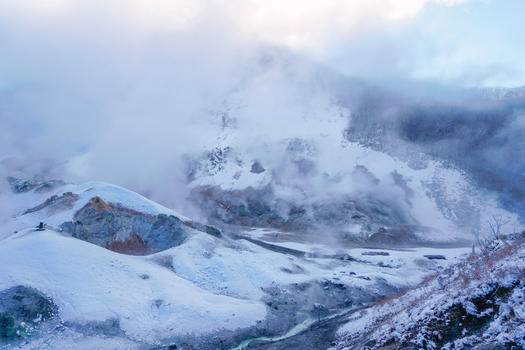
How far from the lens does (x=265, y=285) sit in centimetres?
3500

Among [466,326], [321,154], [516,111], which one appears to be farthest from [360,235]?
[466,326]

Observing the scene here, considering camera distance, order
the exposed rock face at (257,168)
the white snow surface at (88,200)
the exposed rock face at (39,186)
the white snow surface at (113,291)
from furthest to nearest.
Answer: the exposed rock face at (257,168)
the exposed rock face at (39,186)
the white snow surface at (88,200)
the white snow surface at (113,291)

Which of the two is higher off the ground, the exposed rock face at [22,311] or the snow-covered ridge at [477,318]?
the snow-covered ridge at [477,318]

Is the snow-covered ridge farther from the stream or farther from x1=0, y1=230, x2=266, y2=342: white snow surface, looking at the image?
x1=0, y1=230, x2=266, y2=342: white snow surface

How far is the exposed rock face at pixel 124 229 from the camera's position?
39.9 meters

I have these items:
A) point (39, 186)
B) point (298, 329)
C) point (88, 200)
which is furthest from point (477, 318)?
point (39, 186)

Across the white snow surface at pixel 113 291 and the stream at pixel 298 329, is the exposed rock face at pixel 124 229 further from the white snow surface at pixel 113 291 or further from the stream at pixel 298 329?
the stream at pixel 298 329

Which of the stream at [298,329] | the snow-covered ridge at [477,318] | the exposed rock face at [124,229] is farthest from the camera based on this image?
the exposed rock face at [124,229]

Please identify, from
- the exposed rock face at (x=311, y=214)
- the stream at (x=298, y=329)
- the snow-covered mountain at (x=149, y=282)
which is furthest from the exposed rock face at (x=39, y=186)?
the stream at (x=298, y=329)

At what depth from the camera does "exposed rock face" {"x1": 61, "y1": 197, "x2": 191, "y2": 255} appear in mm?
39875

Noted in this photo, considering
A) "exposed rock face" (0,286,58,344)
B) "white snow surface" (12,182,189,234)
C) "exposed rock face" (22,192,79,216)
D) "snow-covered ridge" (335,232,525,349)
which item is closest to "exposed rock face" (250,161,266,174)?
"white snow surface" (12,182,189,234)

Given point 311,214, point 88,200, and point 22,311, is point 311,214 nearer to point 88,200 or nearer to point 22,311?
point 88,200

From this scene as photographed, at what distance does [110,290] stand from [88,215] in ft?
59.6

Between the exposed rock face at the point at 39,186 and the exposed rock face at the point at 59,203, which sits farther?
the exposed rock face at the point at 39,186
